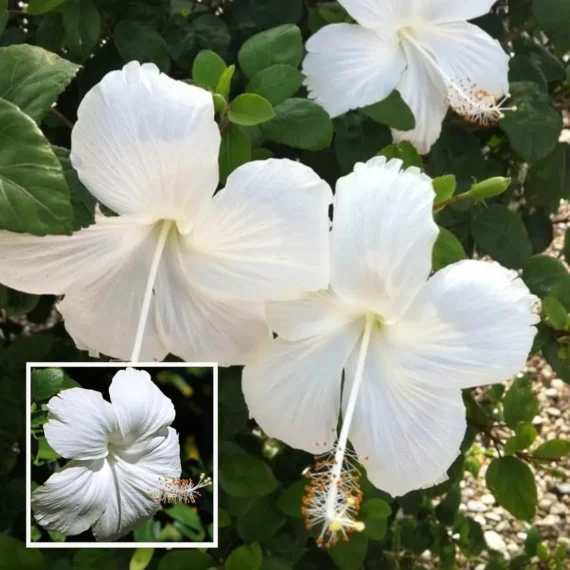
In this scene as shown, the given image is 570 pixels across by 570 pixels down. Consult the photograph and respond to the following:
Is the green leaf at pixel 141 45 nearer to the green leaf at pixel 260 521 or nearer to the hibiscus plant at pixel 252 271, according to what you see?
the hibiscus plant at pixel 252 271

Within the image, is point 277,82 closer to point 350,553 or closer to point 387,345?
point 387,345

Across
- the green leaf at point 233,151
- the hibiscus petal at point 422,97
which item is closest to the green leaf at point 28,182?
the green leaf at point 233,151

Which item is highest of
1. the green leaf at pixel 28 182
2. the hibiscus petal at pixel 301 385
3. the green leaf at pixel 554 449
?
the green leaf at pixel 28 182

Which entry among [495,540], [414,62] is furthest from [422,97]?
[495,540]

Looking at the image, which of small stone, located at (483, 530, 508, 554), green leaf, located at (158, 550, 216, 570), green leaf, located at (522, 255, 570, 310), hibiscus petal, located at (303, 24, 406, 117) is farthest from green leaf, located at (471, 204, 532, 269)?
small stone, located at (483, 530, 508, 554)

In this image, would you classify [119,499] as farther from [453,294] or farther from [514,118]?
[514,118]
